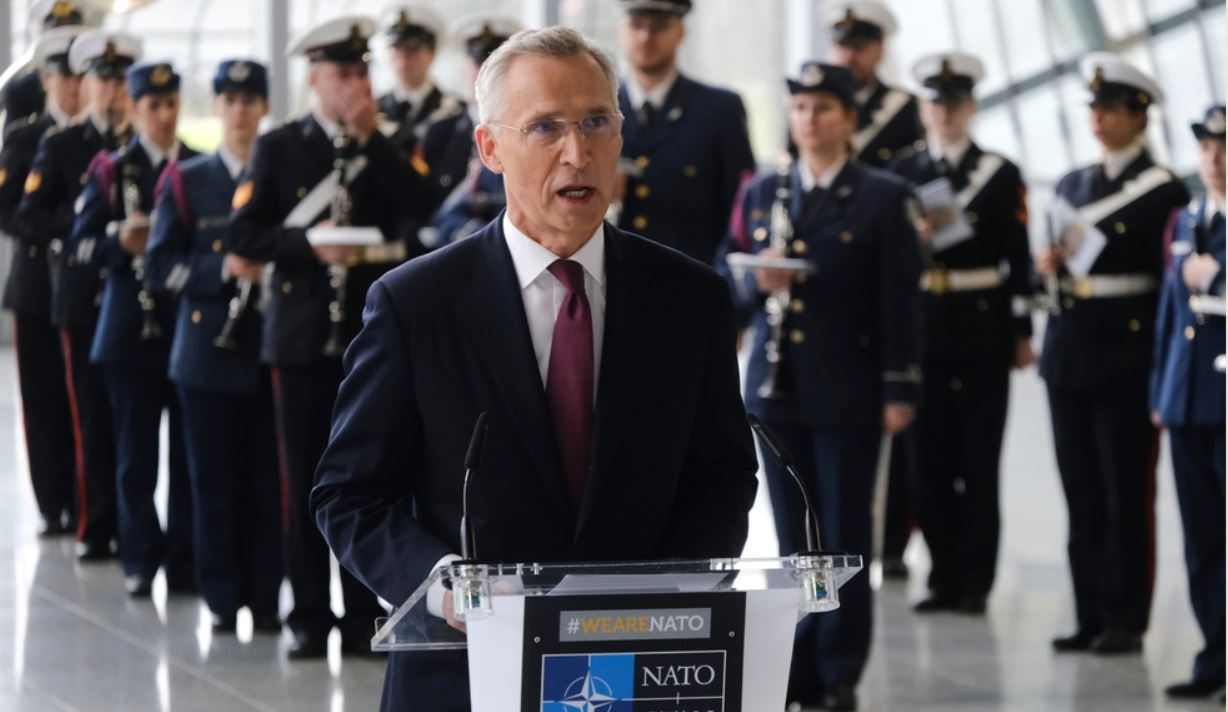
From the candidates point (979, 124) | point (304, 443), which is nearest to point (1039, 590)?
point (304, 443)

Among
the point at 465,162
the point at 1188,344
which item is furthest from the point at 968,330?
the point at 465,162

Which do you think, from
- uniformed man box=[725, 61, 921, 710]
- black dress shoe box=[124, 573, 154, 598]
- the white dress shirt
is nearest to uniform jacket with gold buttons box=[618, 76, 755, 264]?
uniformed man box=[725, 61, 921, 710]

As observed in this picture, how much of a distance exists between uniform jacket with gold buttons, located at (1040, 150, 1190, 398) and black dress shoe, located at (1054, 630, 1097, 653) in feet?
2.36

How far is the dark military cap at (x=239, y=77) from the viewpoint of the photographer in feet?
20.0

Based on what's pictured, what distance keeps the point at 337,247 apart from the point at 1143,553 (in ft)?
7.94

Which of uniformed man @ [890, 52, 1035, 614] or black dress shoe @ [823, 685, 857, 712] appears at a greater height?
uniformed man @ [890, 52, 1035, 614]

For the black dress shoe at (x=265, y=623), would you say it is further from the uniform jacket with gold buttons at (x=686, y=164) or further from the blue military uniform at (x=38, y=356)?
the blue military uniform at (x=38, y=356)

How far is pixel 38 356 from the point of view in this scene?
783 centimetres

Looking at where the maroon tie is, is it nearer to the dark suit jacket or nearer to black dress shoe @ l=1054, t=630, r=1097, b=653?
the dark suit jacket

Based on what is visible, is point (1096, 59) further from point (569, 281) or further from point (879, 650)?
point (569, 281)

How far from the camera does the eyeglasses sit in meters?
2.29

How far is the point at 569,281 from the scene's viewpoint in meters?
2.39

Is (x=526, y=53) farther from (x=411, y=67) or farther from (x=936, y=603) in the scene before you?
(x=411, y=67)

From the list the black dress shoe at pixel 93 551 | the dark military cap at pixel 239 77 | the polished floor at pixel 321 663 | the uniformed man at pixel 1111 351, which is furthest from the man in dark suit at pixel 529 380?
the black dress shoe at pixel 93 551
